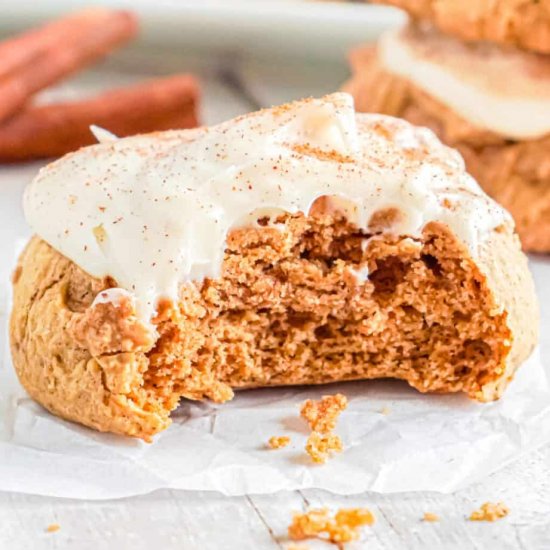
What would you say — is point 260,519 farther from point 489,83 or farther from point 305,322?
point 489,83

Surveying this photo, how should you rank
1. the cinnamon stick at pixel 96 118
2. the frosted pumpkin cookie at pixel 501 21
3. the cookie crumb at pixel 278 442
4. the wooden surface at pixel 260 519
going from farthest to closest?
the cinnamon stick at pixel 96 118 → the frosted pumpkin cookie at pixel 501 21 → the cookie crumb at pixel 278 442 → the wooden surface at pixel 260 519

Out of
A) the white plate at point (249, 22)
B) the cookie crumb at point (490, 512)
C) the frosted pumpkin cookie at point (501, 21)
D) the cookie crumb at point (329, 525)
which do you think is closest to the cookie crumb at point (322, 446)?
the cookie crumb at point (329, 525)

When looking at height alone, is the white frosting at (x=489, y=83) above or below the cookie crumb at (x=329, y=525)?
above

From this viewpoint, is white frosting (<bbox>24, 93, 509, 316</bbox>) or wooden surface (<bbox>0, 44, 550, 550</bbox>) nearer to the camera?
wooden surface (<bbox>0, 44, 550, 550</bbox>)

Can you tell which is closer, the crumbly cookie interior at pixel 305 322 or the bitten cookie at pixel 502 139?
the crumbly cookie interior at pixel 305 322

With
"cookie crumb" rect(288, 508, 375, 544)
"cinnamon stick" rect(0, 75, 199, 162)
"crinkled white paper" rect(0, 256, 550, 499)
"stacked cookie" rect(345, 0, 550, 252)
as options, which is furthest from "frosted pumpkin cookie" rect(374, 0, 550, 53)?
"cookie crumb" rect(288, 508, 375, 544)

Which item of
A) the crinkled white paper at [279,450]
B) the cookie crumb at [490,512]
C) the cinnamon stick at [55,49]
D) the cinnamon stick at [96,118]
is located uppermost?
the cookie crumb at [490,512]

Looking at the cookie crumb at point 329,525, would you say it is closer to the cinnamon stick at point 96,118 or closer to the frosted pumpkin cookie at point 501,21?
the frosted pumpkin cookie at point 501,21

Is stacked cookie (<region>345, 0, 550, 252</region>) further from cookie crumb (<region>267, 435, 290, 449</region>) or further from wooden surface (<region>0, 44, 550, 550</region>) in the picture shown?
cookie crumb (<region>267, 435, 290, 449</region>)
